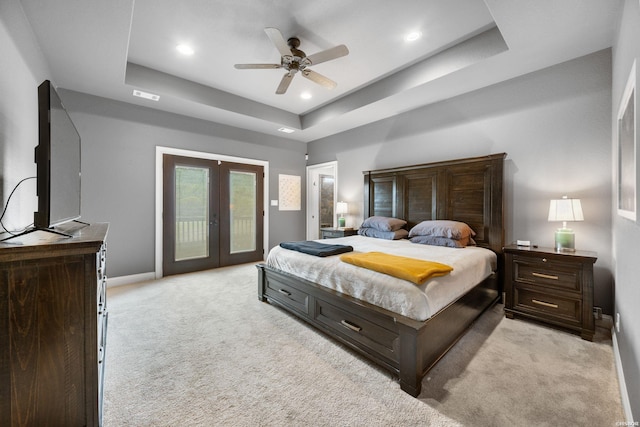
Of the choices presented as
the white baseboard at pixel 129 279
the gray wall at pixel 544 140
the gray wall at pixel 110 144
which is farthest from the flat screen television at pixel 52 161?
the gray wall at pixel 544 140

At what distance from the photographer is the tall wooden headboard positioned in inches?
126

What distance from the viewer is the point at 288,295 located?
8.96ft

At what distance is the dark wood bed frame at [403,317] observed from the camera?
5.68ft

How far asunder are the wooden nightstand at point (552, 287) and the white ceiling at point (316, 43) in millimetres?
2051

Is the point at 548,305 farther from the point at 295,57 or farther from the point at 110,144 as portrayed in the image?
the point at 110,144

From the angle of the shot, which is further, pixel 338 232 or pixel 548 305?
pixel 338 232

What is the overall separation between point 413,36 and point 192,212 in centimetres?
412

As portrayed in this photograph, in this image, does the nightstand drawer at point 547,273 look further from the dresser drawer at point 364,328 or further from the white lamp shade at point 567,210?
the dresser drawer at point 364,328

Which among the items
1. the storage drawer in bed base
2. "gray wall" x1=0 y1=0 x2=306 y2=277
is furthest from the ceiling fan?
the storage drawer in bed base

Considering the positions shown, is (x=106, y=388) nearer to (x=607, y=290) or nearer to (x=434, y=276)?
(x=434, y=276)

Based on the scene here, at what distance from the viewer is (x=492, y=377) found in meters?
1.78

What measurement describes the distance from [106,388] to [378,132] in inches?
185

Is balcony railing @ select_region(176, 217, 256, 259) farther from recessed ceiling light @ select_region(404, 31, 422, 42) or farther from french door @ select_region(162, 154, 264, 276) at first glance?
recessed ceiling light @ select_region(404, 31, 422, 42)

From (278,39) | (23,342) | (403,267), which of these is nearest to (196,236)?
(278,39)
